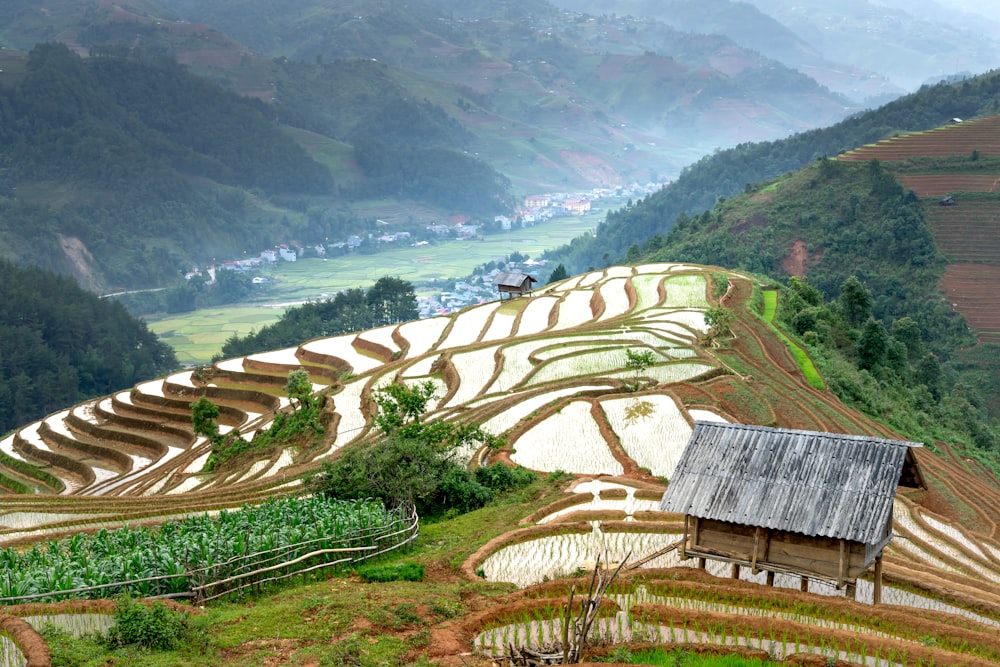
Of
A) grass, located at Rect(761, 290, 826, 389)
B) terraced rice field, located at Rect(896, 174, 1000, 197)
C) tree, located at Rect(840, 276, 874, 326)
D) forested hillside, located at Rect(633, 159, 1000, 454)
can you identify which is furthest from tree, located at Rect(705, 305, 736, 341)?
terraced rice field, located at Rect(896, 174, 1000, 197)

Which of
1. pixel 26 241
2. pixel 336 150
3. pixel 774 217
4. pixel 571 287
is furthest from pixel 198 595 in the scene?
pixel 336 150

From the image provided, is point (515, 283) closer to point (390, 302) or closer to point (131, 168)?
point (390, 302)

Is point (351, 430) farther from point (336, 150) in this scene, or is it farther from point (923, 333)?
point (336, 150)

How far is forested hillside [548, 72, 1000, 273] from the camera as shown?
8781cm

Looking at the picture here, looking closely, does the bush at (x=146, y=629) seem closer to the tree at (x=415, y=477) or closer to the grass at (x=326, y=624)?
the grass at (x=326, y=624)

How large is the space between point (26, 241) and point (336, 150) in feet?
252

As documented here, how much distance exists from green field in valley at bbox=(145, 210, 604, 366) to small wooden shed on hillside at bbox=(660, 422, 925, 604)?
76036 millimetres

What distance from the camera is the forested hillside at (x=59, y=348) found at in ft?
212

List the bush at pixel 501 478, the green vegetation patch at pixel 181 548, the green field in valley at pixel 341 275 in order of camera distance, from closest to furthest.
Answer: the green vegetation patch at pixel 181 548
the bush at pixel 501 478
the green field in valley at pixel 341 275

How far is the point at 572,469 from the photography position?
22.1 meters

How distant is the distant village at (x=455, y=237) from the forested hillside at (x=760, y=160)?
8858mm

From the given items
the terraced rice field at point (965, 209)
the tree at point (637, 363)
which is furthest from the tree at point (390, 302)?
the tree at point (637, 363)

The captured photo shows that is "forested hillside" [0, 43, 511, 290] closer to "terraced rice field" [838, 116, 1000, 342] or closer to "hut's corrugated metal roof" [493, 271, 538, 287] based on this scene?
"hut's corrugated metal roof" [493, 271, 538, 287]

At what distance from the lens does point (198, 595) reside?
12.7m
